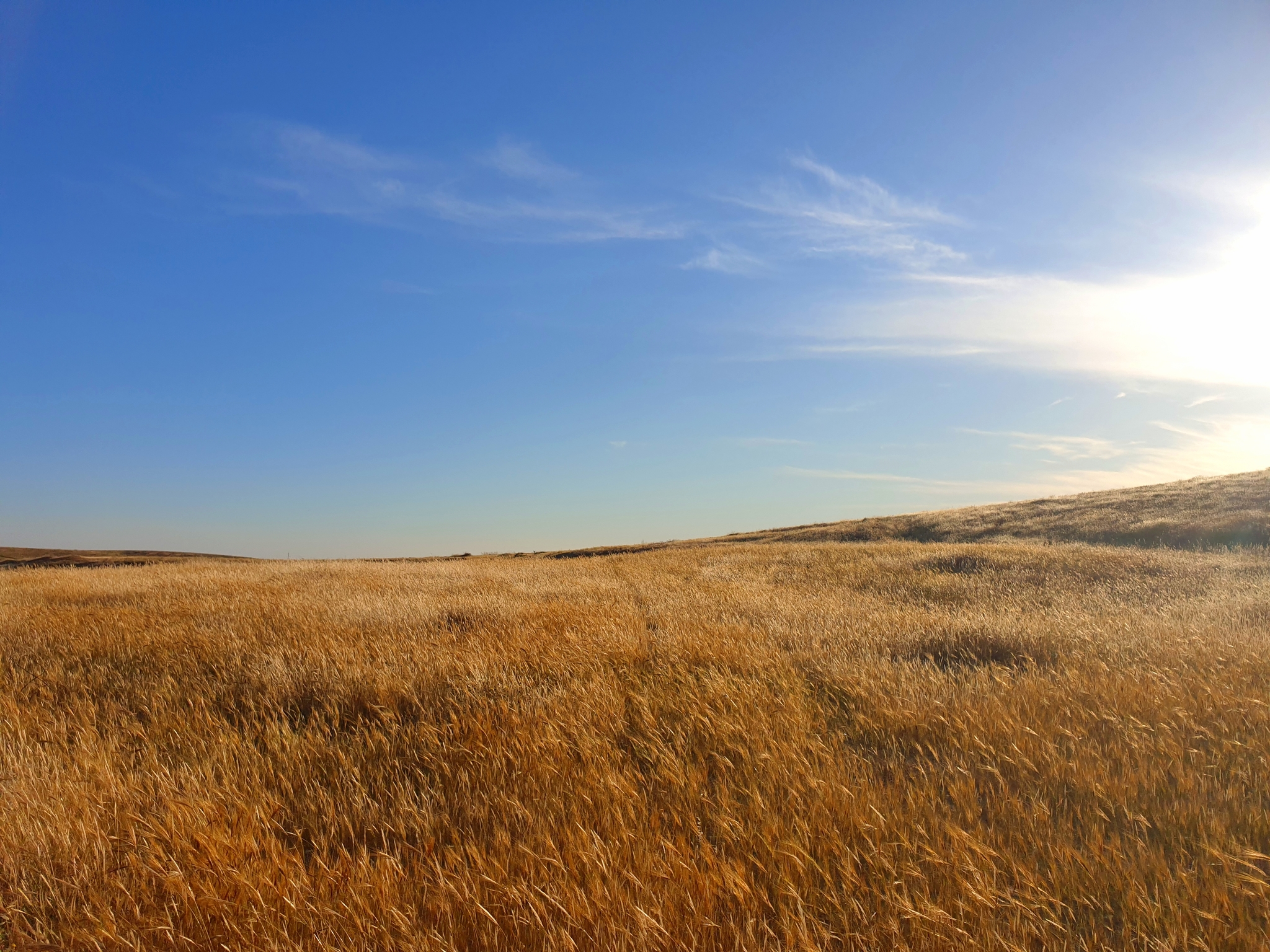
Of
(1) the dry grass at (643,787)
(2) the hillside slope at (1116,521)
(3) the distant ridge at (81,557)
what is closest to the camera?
(1) the dry grass at (643,787)

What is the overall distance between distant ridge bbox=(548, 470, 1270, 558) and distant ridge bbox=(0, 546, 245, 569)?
22752 millimetres

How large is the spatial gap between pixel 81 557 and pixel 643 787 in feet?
158

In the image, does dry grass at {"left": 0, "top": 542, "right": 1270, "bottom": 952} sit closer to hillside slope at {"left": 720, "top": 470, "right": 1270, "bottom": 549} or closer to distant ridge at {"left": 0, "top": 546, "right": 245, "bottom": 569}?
hillside slope at {"left": 720, "top": 470, "right": 1270, "bottom": 549}

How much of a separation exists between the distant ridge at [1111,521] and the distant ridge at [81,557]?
22.8 meters

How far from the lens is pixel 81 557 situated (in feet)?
126

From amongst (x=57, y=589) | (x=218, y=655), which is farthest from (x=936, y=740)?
(x=57, y=589)

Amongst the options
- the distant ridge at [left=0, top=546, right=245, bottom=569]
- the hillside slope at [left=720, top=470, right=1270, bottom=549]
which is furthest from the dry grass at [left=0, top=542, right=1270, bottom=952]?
the distant ridge at [left=0, top=546, right=245, bottom=569]

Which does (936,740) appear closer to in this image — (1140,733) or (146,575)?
(1140,733)

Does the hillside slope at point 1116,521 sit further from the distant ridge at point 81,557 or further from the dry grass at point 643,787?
the distant ridge at point 81,557

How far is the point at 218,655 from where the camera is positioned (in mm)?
6617

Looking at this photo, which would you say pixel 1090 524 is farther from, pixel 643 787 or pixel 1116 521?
pixel 643 787

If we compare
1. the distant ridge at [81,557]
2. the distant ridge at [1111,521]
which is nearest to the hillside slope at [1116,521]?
the distant ridge at [1111,521]

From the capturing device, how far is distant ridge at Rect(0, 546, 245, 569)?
34344 mm

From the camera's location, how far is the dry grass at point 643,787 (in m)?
2.44
